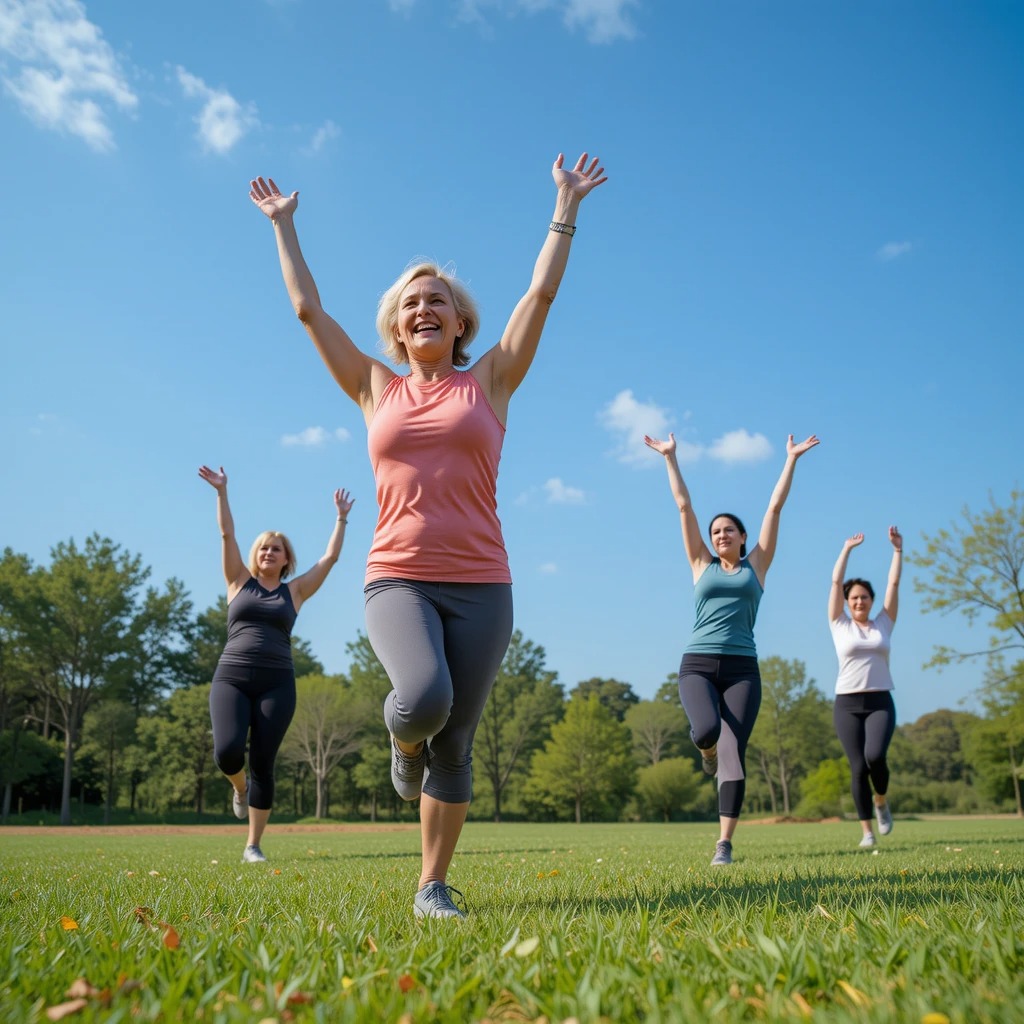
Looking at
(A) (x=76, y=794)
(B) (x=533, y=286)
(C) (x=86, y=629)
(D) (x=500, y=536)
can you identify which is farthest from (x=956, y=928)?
(A) (x=76, y=794)

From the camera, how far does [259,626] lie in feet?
24.3

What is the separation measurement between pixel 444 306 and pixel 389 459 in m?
0.85

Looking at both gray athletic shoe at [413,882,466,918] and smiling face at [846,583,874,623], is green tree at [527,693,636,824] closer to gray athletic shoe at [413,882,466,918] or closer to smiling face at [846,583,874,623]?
smiling face at [846,583,874,623]

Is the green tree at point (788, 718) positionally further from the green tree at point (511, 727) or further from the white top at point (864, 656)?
the white top at point (864, 656)

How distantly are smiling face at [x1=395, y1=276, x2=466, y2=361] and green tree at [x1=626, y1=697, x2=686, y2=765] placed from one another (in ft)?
215

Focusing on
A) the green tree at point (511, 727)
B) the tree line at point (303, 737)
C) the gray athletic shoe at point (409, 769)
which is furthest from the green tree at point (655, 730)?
the gray athletic shoe at point (409, 769)

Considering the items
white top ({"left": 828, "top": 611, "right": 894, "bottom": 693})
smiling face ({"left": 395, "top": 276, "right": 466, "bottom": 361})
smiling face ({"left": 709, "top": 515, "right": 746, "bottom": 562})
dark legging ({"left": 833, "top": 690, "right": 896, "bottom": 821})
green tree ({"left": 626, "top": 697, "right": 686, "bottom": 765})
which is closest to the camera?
smiling face ({"left": 395, "top": 276, "right": 466, "bottom": 361})

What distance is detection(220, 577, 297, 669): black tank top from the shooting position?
7.23m

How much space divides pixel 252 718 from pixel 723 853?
13.1 feet

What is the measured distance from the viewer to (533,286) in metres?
3.99

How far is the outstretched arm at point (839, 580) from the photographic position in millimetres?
8812

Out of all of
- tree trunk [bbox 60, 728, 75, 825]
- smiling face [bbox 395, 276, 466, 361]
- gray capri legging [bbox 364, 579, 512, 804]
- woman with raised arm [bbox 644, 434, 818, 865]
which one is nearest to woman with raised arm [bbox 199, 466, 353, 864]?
woman with raised arm [bbox 644, 434, 818, 865]

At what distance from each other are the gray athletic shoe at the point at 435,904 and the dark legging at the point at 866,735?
624 cm

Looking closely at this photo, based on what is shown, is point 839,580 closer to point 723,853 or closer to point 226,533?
point 723,853
